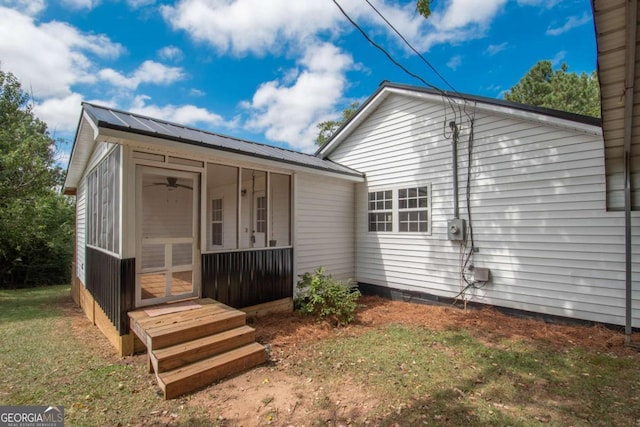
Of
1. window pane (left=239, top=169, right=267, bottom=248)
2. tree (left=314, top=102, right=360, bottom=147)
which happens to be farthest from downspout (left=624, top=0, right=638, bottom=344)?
tree (left=314, top=102, right=360, bottom=147)

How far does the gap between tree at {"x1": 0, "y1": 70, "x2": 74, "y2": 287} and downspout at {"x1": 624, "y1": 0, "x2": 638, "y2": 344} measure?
50.6 feet

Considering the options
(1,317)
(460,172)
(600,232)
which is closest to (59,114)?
(1,317)

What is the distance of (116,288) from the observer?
428cm

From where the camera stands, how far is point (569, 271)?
4.99m

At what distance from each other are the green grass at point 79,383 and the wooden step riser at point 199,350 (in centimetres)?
32

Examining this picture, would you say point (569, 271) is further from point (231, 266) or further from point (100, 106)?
point (100, 106)

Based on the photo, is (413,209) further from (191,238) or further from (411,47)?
(191,238)

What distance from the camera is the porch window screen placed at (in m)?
4.46

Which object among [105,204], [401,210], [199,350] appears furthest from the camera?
[401,210]

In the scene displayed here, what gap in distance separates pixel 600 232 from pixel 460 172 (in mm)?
2495

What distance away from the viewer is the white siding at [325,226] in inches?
263

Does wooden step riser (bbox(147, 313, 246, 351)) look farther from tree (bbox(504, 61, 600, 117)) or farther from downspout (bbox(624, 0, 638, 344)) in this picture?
tree (bbox(504, 61, 600, 117))

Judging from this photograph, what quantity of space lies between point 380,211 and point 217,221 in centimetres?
483

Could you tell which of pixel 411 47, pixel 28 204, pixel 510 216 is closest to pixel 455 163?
A: pixel 510 216
